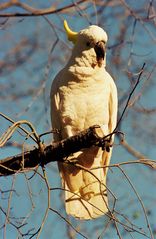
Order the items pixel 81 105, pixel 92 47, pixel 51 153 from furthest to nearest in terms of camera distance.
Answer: pixel 92 47 < pixel 81 105 < pixel 51 153

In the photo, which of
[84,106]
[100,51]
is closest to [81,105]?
[84,106]

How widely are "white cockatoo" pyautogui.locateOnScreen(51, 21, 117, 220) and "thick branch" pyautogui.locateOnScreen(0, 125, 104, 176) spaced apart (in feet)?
1.74

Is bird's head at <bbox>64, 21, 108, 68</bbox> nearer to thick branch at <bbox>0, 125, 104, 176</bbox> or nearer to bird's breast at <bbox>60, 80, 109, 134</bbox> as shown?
bird's breast at <bbox>60, 80, 109, 134</bbox>

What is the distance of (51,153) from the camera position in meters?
2.12

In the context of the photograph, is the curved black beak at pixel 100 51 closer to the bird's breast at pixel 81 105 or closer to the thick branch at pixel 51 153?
the bird's breast at pixel 81 105

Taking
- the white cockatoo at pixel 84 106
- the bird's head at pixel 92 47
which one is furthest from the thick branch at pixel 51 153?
the bird's head at pixel 92 47

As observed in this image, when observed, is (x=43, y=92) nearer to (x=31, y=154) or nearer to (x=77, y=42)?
(x=77, y=42)

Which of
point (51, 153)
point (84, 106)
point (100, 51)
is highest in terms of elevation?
point (100, 51)

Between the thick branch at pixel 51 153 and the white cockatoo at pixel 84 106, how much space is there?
20.8 inches

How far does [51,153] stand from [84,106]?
0.63 metres

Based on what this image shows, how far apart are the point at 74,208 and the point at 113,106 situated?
0.59 metres

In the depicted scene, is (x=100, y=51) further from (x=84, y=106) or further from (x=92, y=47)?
(x=84, y=106)

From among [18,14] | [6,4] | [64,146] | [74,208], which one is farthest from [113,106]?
[6,4]

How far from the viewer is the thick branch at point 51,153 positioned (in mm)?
2087
